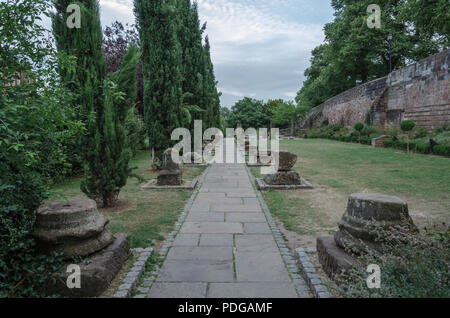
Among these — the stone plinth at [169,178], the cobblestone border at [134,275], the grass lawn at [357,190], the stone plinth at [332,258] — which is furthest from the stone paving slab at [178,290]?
the stone plinth at [169,178]

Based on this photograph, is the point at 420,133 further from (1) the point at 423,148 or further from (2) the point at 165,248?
(2) the point at 165,248

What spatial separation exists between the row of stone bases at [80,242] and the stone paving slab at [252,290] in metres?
1.04

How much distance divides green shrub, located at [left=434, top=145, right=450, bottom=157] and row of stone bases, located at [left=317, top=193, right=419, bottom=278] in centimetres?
1187

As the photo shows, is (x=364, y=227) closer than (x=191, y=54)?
Yes

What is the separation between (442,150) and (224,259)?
13.1m

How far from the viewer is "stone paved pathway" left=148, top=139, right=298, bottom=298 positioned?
8.83 feet

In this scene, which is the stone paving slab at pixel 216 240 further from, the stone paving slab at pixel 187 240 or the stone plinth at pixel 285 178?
the stone plinth at pixel 285 178

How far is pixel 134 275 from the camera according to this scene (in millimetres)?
2891

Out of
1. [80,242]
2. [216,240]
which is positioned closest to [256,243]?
[216,240]

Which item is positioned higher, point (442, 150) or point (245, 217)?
point (442, 150)

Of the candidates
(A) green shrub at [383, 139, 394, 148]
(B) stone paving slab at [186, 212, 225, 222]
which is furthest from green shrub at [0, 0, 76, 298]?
(A) green shrub at [383, 139, 394, 148]

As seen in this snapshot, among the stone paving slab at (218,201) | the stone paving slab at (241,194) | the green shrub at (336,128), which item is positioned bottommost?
the stone paving slab at (218,201)

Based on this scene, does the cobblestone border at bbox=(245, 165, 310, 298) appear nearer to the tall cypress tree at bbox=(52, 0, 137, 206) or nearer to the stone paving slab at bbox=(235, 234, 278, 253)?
the stone paving slab at bbox=(235, 234, 278, 253)

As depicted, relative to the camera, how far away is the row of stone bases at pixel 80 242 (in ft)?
8.42
